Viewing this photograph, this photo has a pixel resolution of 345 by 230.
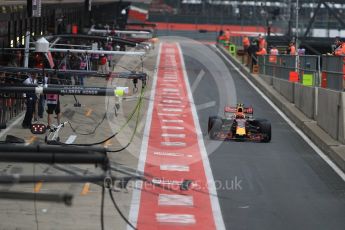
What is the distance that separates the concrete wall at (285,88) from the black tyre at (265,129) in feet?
27.8

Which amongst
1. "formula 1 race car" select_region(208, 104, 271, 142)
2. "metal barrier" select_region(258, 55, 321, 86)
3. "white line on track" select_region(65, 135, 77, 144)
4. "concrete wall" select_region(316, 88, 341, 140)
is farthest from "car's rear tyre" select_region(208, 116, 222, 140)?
"metal barrier" select_region(258, 55, 321, 86)

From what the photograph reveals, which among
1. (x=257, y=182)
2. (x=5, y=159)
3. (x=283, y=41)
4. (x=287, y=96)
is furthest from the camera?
(x=283, y=41)

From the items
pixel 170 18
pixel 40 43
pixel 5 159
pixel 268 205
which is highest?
pixel 170 18

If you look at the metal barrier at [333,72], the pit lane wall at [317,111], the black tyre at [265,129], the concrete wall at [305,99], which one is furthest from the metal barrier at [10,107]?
the concrete wall at [305,99]

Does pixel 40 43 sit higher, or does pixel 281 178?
pixel 40 43

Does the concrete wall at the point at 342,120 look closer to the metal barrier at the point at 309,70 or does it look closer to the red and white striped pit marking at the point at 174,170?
the red and white striped pit marking at the point at 174,170

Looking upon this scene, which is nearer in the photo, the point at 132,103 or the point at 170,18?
the point at 132,103

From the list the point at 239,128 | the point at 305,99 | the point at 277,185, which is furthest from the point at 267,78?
the point at 277,185

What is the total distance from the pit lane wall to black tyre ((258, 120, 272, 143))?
4.39 feet

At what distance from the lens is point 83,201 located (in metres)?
14.1

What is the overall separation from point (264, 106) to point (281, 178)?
1295 centimetres

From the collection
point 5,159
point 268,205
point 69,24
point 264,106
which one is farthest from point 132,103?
point 5,159

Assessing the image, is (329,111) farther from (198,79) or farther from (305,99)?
(198,79)

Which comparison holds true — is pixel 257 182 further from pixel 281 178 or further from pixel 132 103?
pixel 132 103
